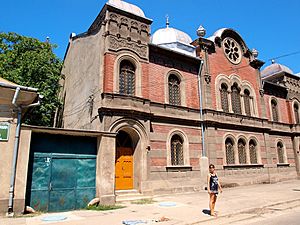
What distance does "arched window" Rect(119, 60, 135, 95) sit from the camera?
13125 mm

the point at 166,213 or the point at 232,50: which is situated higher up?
the point at 232,50

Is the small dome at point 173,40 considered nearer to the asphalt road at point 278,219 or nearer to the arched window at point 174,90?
the arched window at point 174,90

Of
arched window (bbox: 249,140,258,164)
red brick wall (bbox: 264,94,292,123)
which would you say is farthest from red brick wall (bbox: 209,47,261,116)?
arched window (bbox: 249,140,258,164)

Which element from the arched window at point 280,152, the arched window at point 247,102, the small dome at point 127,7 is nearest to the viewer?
the small dome at point 127,7

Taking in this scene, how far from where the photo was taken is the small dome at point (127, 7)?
14.0 m

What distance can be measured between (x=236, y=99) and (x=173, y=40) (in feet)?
22.0

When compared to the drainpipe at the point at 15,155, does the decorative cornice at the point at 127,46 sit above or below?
above

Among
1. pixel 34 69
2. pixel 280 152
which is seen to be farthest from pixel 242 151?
pixel 34 69

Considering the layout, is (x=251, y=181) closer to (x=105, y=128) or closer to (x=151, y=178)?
(x=151, y=178)

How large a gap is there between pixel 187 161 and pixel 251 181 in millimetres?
5896

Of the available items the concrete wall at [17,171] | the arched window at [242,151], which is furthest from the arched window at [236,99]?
the concrete wall at [17,171]

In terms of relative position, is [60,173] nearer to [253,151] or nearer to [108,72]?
[108,72]

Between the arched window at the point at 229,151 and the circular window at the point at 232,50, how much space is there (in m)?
6.22

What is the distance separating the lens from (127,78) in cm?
1337
